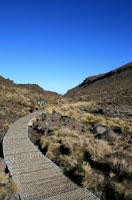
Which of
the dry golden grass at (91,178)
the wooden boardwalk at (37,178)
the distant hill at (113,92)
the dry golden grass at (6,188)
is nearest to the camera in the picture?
the dry golden grass at (6,188)

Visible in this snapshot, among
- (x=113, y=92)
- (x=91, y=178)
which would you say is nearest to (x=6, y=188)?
(x=91, y=178)

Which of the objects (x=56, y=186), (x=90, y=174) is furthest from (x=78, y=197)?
(x=90, y=174)

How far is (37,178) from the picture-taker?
Result: 16.0 ft

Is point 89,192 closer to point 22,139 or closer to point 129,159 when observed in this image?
point 129,159

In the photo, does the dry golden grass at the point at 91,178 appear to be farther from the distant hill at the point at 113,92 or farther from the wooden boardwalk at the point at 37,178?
the distant hill at the point at 113,92

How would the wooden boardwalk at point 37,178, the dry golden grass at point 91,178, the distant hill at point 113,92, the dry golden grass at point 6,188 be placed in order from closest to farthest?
the dry golden grass at point 6,188 → the wooden boardwalk at point 37,178 → the dry golden grass at point 91,178 → the distant hill at point 113,92

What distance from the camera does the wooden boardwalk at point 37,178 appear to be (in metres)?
4.11

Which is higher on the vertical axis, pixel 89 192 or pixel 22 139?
pixel 22 139

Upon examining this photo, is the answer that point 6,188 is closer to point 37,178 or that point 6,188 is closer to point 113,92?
point 37,178

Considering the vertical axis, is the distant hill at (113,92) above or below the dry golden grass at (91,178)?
above

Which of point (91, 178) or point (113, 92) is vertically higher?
point (113, 92)

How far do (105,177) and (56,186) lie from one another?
4.46ft

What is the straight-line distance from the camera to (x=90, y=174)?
5.00 meters

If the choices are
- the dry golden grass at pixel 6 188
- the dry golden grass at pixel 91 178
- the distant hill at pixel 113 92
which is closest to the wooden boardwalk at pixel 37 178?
the dry golden grass at pixel 6 188
